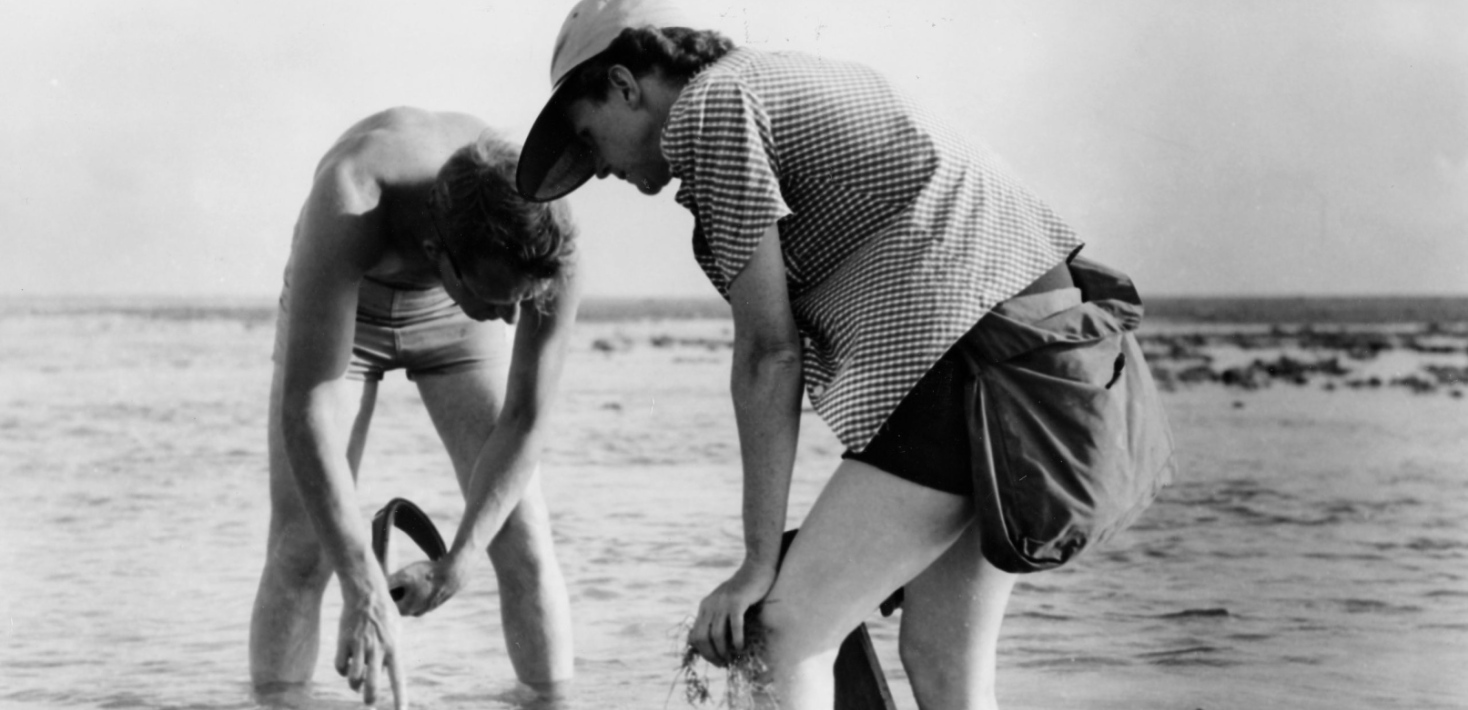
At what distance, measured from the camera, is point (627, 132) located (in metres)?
2.12

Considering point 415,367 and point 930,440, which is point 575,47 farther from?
point 415,367

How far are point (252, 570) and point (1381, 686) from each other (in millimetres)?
4068

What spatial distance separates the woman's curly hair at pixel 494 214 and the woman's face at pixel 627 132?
0.71m

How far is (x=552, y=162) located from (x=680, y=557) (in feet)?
11.6

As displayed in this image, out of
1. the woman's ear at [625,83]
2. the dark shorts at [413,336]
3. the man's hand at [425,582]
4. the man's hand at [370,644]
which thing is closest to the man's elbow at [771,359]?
the woman's ear at [625,83]

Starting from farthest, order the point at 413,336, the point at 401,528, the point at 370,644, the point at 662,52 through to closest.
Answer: the point at 413,336
the point at 401,528
the point at 370,644
the point at 662,52

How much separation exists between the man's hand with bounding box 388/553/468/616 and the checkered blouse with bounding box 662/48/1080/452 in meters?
1.24

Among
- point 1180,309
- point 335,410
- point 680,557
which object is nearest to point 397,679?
point 335,410

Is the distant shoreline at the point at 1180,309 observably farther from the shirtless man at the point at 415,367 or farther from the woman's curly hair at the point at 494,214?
the woman's curly hair at the point at 494,214

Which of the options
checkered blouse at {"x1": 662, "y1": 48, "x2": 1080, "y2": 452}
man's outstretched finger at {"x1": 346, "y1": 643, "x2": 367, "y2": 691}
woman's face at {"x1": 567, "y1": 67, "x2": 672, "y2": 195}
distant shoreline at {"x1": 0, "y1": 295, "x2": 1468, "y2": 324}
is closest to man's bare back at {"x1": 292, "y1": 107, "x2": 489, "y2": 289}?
man's outstretched finger at {"x1": 346, "y1": 643, "x2": 367, "y2": 691}

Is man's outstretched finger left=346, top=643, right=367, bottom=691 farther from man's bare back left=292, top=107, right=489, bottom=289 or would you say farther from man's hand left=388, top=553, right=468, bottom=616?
man's bare back left=292, top=107, right=489, bottom=289

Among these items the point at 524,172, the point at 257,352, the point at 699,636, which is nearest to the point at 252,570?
the point at 524,172

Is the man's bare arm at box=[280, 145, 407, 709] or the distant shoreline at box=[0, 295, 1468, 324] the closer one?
the man's bare arm at box=[280, 145, 407, 709]

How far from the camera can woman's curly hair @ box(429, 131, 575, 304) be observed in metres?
2.89
